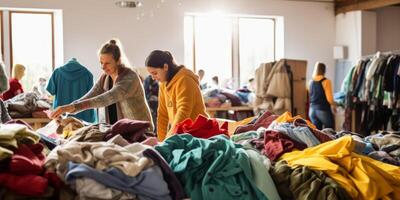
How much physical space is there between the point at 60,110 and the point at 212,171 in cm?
132

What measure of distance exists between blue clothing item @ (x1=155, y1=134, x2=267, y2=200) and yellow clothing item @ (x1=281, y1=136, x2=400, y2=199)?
0.21 metres

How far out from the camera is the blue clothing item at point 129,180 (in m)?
1.38

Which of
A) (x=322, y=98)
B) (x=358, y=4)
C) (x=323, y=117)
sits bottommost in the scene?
(x=323, y=117)

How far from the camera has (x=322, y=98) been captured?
6.87 m

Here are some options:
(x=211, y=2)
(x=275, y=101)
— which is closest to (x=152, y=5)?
(x=211, y=2)

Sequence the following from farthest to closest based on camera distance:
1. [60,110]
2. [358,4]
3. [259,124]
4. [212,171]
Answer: [358,4], [60,110], [259,124], [212,171]

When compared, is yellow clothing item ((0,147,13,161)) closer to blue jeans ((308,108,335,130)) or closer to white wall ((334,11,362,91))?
blue jeans ((308,108,335,130))

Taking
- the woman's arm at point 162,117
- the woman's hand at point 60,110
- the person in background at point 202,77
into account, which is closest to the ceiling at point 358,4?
the person in background at point 202,77

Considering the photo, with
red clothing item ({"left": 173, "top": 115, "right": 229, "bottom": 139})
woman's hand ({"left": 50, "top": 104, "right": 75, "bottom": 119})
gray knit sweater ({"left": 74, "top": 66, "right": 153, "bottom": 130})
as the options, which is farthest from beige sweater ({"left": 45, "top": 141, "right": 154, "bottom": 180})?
gray knit sweater ({"left": 74, "top": 66, "right": 153, "bottom": 130})

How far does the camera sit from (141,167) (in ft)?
4.76

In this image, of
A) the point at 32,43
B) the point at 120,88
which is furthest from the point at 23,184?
the point at 32,43

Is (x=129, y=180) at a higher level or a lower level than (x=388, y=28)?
lower

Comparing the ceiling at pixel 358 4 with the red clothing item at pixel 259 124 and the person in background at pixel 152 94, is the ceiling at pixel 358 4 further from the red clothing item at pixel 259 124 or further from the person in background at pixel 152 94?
the red clothing item at pixel 259 124

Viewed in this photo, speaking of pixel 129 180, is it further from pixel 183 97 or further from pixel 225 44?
pixel 225 44
